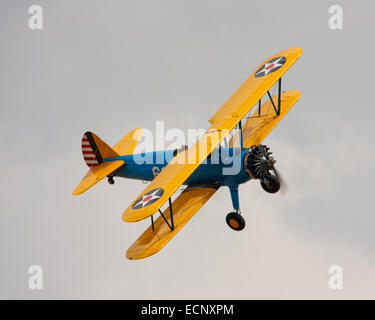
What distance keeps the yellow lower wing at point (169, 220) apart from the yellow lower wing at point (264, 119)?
2.11 meters

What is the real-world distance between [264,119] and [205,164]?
294cm

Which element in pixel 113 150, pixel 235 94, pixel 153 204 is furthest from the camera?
pixel 113 150

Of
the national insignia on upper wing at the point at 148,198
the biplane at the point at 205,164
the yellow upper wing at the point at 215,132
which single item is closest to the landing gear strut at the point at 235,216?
the biplane at the point at 205,164

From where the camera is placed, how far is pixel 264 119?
1745 cm

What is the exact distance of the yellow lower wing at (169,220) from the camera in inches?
568

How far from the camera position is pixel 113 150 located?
1802 cm

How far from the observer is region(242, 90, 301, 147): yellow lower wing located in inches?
659

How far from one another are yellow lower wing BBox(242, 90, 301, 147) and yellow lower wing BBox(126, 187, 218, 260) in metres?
2.11

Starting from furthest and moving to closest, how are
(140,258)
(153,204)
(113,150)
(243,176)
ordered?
(113,150) < (243,176) < (140,258) < (153,204)

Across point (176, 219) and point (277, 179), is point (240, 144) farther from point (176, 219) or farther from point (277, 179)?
point (176, 219)

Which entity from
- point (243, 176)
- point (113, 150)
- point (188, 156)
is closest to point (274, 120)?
point (243, 176)

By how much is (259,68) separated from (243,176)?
13.5 ft

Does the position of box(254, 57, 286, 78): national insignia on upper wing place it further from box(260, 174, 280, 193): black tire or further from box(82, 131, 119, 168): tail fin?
box(82, 131, 119, 168): tail fin

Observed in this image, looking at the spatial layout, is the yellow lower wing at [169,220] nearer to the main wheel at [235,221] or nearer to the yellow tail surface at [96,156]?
the main wheel at [235,221]
